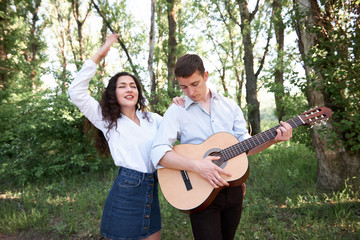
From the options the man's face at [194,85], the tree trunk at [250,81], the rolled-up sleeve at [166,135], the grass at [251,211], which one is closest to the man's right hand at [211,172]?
the rolled-up sleeve at [166,135]

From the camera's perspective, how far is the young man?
1765mm

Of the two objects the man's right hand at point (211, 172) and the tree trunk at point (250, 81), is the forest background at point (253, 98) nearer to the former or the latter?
the tree trunk at point (250, 81)

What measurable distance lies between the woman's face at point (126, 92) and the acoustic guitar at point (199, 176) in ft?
2.35

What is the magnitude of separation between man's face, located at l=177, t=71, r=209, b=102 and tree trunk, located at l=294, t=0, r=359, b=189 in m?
2.65

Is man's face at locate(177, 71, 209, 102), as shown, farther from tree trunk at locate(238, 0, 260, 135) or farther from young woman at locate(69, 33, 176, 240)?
tree trunk at locate(238, 0, 260, 135)

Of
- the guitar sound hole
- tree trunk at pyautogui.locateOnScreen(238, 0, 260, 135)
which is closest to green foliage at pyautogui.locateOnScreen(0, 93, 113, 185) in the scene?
the guitar sound hole

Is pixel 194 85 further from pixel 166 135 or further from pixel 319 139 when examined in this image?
pixel 319 139

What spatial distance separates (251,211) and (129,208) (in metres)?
2.47

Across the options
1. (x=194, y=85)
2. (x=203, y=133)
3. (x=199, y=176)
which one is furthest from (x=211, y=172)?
(x=194, y=85)

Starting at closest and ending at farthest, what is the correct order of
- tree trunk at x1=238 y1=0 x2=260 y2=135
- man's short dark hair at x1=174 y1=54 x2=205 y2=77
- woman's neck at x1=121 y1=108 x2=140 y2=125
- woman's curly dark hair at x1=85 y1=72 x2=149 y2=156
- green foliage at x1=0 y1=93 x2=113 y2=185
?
man's short dark hair at x1=174 y1=54 x2=205 y2=77 < woman's curly dark hair at x1=85 y1=72 x2=149 y2=156 < woman's neck at x1=121 y1=108 x2=140 y2=125 < green foliage at x1=0 y1=93 x2=113 y2=185 < tree trunk at x1=238 y1=0 x2=260 y2=135

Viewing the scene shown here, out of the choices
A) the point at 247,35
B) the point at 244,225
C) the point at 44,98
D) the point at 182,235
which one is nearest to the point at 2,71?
the point at 44,98

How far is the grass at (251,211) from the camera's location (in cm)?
325

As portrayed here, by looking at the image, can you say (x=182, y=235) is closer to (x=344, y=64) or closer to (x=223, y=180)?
(x=223, y=180)

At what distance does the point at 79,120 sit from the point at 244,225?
4408 millimetres
